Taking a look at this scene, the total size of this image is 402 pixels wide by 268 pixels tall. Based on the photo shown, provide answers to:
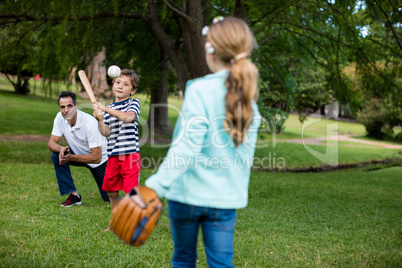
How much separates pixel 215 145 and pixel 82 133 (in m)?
3.38

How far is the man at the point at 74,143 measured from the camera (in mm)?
5070

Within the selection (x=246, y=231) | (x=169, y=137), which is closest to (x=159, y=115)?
(x=169, y=137)

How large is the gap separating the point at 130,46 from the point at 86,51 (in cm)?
256

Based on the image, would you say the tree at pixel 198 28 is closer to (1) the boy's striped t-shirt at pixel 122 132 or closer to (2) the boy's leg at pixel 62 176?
(2) the boy's leg at pixel 62 176

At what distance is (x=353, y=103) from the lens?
32.2ft

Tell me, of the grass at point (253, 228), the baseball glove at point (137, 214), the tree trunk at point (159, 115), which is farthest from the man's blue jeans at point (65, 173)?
the tree trunk at point (159, 115)

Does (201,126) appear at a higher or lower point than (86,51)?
lower

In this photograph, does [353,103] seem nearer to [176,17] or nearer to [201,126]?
[176,17]

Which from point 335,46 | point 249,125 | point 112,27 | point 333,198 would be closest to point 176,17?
point 112,27

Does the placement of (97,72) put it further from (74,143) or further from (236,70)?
(236,70)

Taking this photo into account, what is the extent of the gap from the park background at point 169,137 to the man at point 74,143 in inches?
18.3

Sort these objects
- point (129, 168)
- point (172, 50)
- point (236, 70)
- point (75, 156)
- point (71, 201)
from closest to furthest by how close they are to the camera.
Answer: point (236, 70)
point (129, 168)
point (75, 156)
point (71, 201)
point (172, 50)

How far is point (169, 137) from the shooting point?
16.8 m

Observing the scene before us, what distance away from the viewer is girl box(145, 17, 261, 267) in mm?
2074
